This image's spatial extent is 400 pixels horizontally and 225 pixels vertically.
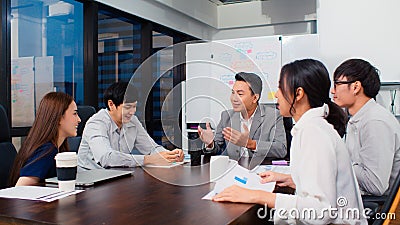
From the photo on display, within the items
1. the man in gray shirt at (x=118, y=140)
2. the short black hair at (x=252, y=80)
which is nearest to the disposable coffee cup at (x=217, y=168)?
the man in gray shirt at (x=118, y=140)

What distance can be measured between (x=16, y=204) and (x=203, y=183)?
2.19 ft

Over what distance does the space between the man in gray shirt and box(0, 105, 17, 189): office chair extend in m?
0.35

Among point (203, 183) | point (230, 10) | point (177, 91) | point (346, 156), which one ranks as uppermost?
point (230, 10)

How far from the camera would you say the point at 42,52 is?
3217 millimetres

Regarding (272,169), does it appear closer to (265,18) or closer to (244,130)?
(244,130)

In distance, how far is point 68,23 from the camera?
3.50m

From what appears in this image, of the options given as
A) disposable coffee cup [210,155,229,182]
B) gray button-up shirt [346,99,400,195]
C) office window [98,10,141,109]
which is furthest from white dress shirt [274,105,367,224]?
office window [98,10,141,109]

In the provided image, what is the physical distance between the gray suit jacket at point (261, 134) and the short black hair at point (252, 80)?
11 centimetres

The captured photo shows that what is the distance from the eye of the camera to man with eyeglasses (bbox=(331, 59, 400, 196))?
1.73 metres

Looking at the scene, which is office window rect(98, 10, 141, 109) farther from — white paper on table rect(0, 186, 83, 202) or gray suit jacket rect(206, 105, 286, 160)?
white paper on table rect(0, 186, 83, 202)

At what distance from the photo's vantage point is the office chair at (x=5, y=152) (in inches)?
75.9

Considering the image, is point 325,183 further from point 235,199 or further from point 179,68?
point 179,68

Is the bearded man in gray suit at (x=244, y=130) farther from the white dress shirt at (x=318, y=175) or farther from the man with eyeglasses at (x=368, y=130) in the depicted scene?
the white dress shirt at (x=318, y=175)

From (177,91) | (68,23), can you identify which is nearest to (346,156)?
(177,91)
